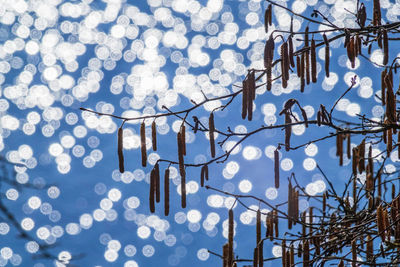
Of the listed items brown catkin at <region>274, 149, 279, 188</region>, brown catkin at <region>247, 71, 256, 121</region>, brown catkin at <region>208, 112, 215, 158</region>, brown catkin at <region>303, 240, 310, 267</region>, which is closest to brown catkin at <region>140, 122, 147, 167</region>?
brown catkin at <region>208, 112, 215, 158</region>

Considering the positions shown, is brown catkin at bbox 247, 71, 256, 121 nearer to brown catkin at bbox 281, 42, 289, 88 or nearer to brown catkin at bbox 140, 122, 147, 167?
brown catkin at bbox 281, 42, 289, 88

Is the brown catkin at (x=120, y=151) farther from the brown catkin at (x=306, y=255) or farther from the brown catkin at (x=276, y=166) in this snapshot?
the brown catkin at (x=306, y=255)

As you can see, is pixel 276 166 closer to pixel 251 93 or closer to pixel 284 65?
pixel 251 93

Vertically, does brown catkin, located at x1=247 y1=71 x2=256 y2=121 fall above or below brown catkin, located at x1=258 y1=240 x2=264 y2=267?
above

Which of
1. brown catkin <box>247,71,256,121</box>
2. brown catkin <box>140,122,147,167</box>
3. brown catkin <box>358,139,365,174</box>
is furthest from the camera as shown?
brown catkin <box>358,139,365,174</box>

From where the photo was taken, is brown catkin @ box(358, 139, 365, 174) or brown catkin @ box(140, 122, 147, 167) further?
brown catkin @ box(358, 139, 365, 174)

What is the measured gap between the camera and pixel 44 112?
5222cm

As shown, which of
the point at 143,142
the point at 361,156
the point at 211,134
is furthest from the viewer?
the point at 361,156

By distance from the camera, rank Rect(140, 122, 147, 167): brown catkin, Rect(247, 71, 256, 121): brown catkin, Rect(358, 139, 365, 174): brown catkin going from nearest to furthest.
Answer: Rect(247, 71, 256, 121): brown catkin
Rect(140, 122, 147, 167): brown catkin
Rect(358, 139, 365, 174): brown catkin

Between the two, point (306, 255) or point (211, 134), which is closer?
point (211, 134)

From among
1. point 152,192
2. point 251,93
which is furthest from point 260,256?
point 251,93

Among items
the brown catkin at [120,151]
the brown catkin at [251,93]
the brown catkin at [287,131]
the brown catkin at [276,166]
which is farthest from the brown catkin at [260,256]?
the brown catkin at [120,151]

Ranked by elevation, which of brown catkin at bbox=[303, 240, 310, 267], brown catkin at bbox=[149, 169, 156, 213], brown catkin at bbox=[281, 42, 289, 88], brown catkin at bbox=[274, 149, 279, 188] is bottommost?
brown catkin at bbox=[303, 240, 310, 267]

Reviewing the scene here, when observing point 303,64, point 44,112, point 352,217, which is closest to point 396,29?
point 303,64
